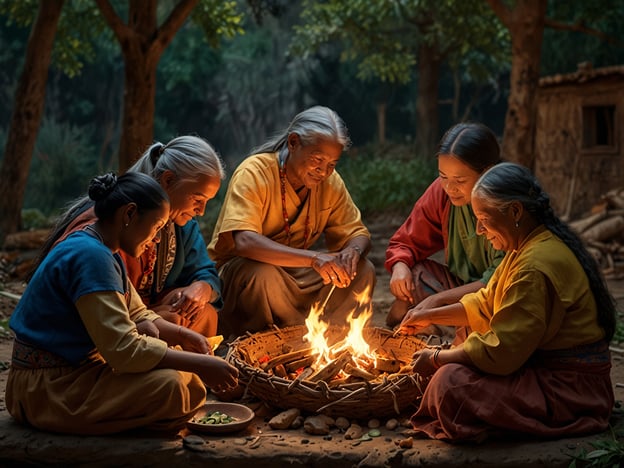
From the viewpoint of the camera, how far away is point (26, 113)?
9289 mm

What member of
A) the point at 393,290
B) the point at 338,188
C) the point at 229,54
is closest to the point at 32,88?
the point at 338,188

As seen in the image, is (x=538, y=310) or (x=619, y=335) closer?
(x=538, y=310)

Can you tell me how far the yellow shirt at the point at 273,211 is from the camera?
463 cm

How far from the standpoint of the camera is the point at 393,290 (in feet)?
15.0

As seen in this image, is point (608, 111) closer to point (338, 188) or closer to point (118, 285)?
point (338, 188)

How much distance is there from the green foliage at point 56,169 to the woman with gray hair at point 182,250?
49.4ft

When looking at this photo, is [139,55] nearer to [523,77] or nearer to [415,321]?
[523,77]

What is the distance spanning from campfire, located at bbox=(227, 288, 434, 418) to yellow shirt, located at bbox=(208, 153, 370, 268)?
2.06 ft

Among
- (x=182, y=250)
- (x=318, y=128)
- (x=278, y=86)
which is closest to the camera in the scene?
(x=182, y=250)

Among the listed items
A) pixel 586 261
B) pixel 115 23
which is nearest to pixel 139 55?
pixel 115 23

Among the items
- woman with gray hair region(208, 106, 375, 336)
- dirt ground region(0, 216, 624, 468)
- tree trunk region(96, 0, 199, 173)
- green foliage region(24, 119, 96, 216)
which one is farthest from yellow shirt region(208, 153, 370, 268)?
green foliage region(24, 119, 96, 216)

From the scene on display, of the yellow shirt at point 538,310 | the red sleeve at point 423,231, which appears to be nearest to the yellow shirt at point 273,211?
the red sleeve at point 423,231

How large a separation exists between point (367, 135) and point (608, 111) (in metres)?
9.80

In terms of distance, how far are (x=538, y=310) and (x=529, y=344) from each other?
0.50 feet
